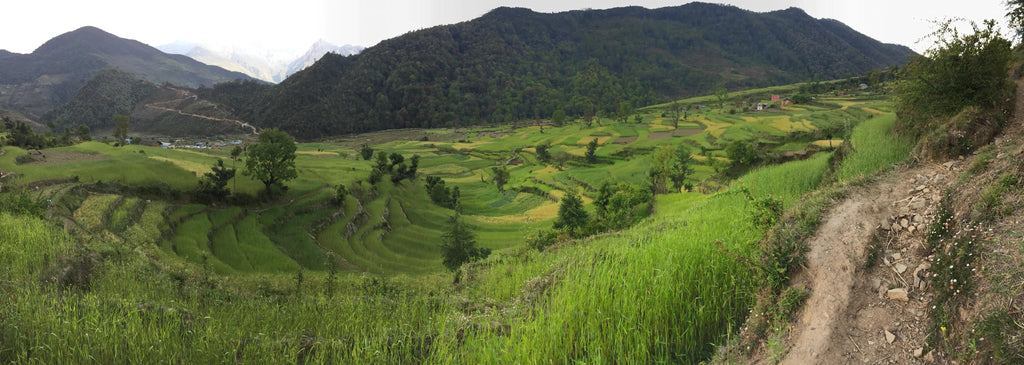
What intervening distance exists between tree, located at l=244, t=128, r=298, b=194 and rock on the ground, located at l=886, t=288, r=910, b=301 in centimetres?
4251

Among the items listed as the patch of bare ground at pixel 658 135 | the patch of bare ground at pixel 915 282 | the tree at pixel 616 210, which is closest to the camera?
the patch of bare ground at pixel 915 282

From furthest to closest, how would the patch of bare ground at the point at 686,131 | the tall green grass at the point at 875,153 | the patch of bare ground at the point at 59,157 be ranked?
the patch of bare ground at the point at 686,131 → the patch of bare ground at the point at 59,157 → the tall green grass at the point at 875,153

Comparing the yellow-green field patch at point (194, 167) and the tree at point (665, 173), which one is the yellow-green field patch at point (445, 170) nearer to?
the yellow-green field patch at point (194, 167)

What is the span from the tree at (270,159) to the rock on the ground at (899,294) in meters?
42.5

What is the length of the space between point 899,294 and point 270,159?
43.0m

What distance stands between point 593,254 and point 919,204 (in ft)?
18.3

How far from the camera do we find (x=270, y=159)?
3672 centimetres

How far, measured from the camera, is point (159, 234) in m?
25.6

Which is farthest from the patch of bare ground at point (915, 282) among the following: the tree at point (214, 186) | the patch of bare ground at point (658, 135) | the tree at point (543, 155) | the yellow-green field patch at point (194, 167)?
the patch of bare ground at point (658, 135)

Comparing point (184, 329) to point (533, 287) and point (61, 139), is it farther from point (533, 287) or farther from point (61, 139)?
point (61, 139)

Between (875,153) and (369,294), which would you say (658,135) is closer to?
(875,153)

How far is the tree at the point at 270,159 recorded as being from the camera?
1430 inches

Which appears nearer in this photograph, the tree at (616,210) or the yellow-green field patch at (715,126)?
the tree at (616,210)

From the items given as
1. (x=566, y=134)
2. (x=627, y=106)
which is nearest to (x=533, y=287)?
(x=566, y=134)
